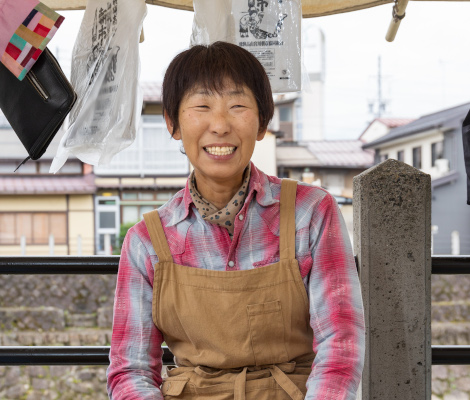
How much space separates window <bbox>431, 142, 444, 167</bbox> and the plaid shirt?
16.5m

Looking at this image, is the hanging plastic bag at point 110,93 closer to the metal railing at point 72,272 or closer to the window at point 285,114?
the metal railing at point 72,272

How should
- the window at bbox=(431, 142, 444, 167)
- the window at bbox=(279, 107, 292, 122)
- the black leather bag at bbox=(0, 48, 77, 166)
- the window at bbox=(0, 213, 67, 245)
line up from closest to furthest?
the black leather bag at bbox=(0, 48, 77, 166) → the window at bbox=(431, 142, 444, 167) → the window at bbox=(0, 213, 67, 245) → the window at bbox=(279, 107, 292, 122)

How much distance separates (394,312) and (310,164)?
1802 cm

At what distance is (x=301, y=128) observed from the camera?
836 inches

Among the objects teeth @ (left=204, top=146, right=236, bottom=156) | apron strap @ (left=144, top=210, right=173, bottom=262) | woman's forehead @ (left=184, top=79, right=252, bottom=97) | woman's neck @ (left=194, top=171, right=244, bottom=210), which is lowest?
apron strap @ (left=144, top=210, right=173, bottom=262)

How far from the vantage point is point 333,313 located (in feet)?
4.08

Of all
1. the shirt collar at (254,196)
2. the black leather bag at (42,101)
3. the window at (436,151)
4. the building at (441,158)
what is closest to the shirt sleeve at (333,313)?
the shirt collar at (254,196)

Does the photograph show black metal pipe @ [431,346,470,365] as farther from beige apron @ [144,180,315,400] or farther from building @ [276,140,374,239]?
building @ [276,140,374,239]

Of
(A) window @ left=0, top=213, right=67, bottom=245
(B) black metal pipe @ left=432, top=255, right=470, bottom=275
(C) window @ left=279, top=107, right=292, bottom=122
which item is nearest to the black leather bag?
(B) black metal pipe @ left=432, top=255, right=470, bottom=275

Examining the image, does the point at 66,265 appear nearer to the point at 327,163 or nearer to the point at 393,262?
the point at 393,262

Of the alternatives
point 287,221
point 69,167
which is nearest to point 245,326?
point 287,221

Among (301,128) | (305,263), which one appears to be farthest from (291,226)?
(301,128)

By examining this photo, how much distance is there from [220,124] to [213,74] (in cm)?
12

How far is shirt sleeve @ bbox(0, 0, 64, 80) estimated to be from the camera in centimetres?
141
